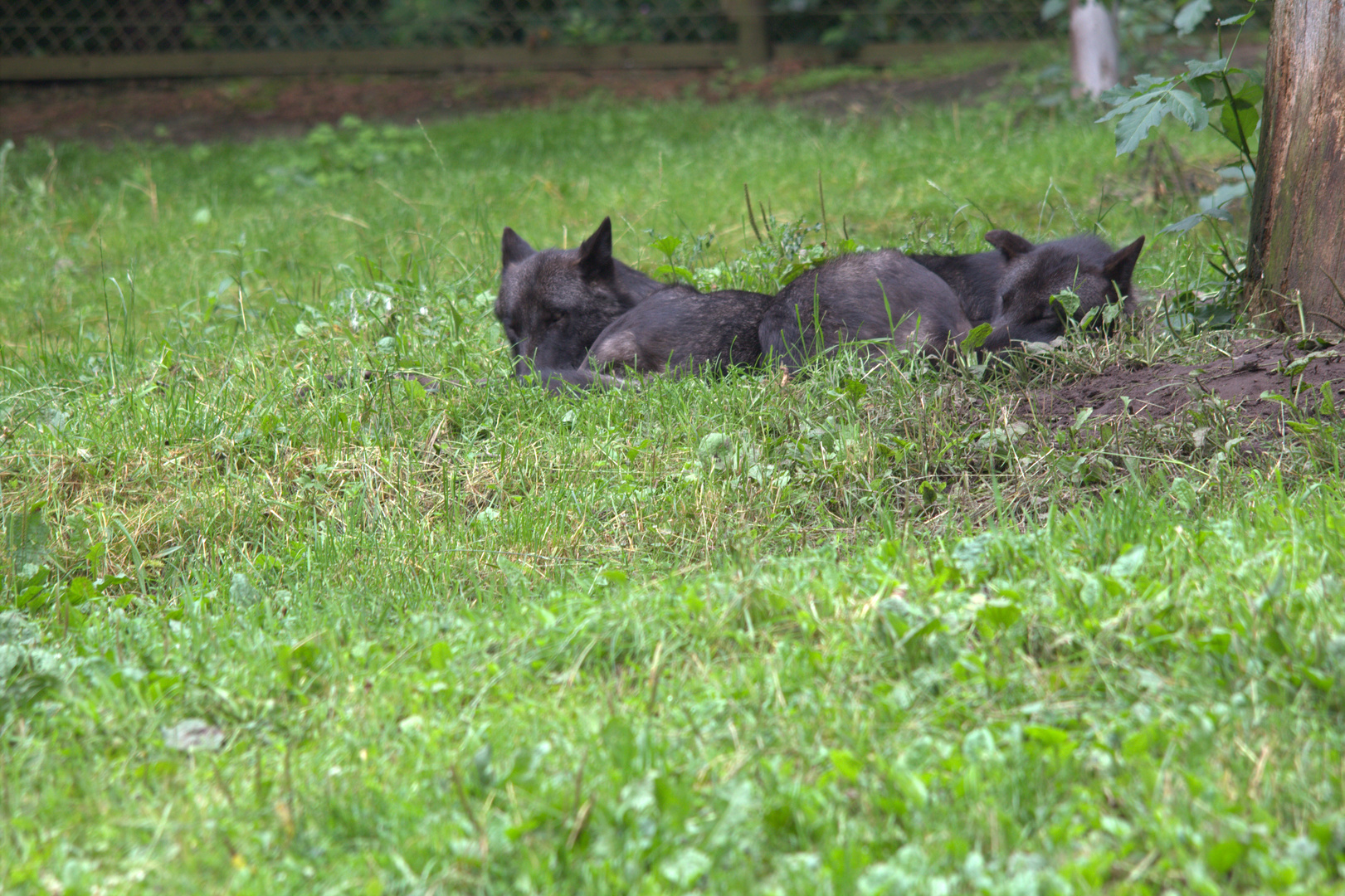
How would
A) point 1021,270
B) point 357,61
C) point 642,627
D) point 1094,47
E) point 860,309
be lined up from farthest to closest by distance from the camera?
point 357,61 → point 1094,47 → point 1021,270 → point 860,309 → point 642,627

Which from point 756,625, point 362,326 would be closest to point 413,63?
point 362,326

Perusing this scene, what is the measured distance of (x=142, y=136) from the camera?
41.9ft

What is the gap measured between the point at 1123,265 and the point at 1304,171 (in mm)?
778

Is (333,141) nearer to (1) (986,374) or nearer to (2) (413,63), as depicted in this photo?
(2) (413,63)

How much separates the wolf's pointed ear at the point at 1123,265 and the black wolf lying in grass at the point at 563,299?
7.56ft

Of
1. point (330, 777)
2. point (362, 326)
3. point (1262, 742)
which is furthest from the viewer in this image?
point (362, 326)

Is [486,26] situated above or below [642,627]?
above

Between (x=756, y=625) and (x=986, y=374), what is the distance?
2.08 metres

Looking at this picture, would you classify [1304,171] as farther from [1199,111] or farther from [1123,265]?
[1123,265]

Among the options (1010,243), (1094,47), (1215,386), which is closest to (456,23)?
(1094,47)

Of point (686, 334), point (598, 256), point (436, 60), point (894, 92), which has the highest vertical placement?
point (436, 60)

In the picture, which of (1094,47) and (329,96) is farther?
(329,96)

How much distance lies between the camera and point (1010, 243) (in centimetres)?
488

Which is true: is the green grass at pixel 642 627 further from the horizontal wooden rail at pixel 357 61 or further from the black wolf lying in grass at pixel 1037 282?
the horizontal wooden rail at pixel 357 61
